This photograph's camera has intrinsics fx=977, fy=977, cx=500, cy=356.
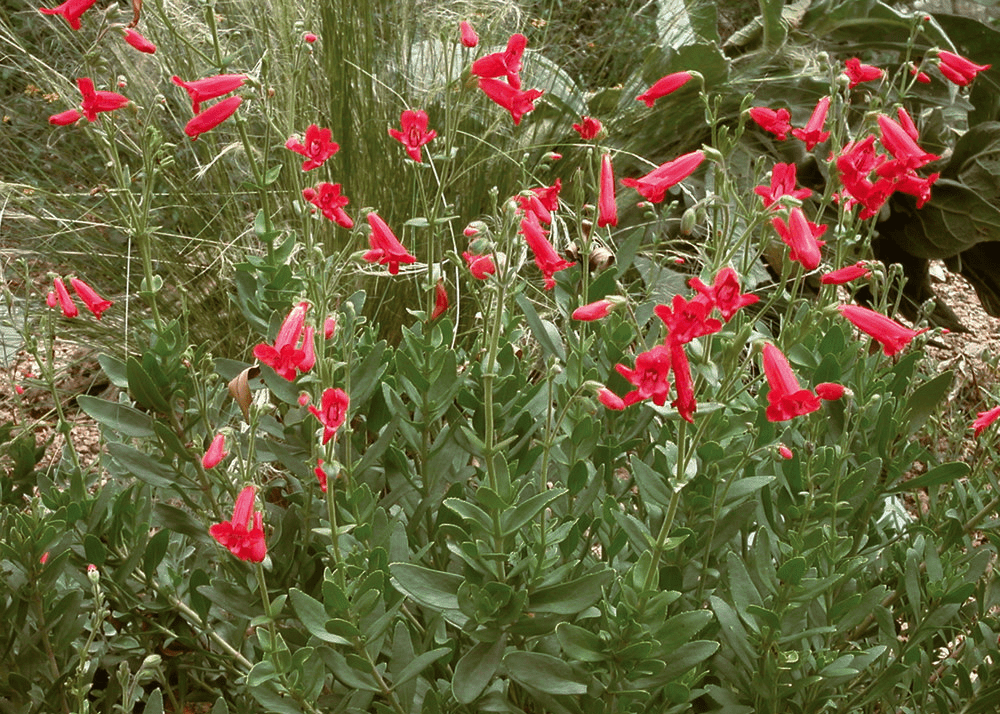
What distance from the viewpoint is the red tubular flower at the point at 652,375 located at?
1.26 metres

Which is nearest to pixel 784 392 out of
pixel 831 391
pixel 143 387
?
pixel 831 391

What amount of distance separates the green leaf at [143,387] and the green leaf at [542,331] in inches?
25.9

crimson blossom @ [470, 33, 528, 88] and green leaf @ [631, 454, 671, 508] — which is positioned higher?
crimson blossom @ [470, 33, 528, 88]

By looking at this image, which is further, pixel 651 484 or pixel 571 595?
pixel 651 484

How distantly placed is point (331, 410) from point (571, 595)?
0.42 m

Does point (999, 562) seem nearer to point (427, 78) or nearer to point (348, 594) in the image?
point (348, 594)

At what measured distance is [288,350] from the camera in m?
1.38

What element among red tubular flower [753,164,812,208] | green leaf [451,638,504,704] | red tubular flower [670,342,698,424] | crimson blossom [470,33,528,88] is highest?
crimson blossom [470,33,528,88]

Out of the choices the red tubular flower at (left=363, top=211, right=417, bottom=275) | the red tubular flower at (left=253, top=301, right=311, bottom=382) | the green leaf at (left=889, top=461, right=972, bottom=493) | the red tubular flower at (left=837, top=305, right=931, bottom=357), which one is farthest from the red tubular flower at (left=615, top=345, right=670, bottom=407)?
the green leaf at (left=889, top=461, right=972, bottom=493)

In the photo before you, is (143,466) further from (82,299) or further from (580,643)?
(580,643)

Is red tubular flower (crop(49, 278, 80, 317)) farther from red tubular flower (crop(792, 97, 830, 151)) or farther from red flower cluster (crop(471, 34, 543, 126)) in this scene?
red tubular flower (crop(792, 97, 830, 151))

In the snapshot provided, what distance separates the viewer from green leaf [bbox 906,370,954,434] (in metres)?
1.88

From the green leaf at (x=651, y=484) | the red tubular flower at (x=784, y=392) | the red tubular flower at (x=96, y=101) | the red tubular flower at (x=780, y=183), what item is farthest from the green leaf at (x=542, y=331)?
the red tubular flower at (x=96, y=101)

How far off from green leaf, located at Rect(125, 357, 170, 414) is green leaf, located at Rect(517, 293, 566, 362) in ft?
2.16
